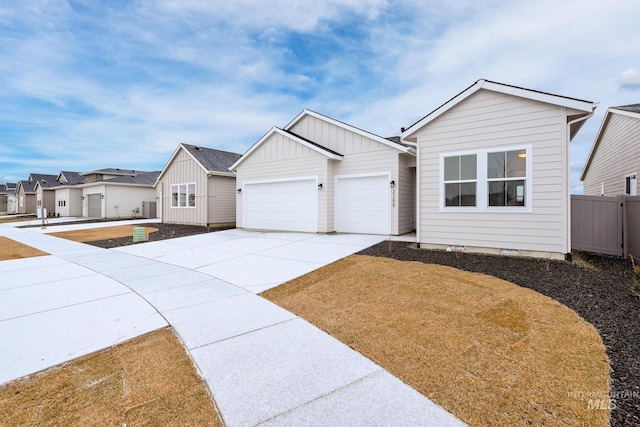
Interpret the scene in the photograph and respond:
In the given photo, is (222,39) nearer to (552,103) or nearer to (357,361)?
(552,103)

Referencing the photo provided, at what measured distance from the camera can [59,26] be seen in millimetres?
12156

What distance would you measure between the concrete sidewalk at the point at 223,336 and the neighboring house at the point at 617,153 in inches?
472

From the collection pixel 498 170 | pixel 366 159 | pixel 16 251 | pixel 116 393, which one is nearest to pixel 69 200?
pixel 16 251

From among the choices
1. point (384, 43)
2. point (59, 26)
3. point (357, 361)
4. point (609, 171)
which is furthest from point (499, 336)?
point (59, 26)

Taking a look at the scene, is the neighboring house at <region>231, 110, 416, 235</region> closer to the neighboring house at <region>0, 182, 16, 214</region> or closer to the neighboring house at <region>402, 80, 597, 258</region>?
the neighboring house at <region>402, 80, 597, 258</region>

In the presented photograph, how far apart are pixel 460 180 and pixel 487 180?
2.20 ft

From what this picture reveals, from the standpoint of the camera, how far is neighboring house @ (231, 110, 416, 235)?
11430mm

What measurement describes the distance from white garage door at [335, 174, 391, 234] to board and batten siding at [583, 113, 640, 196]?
28.3 ft

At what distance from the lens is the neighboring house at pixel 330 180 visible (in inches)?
450

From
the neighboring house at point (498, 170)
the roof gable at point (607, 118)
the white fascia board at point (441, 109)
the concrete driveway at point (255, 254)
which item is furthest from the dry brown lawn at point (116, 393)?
the roof gable at point (607, 118)

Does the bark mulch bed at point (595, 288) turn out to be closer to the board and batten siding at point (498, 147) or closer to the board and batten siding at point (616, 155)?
the board and batten siding at point (498, 147)

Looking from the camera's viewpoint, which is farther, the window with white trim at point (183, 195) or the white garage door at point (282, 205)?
the window with white trim at point (183, 195)

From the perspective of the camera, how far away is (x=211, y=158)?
61.5ft

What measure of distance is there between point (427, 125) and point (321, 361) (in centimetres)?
787
